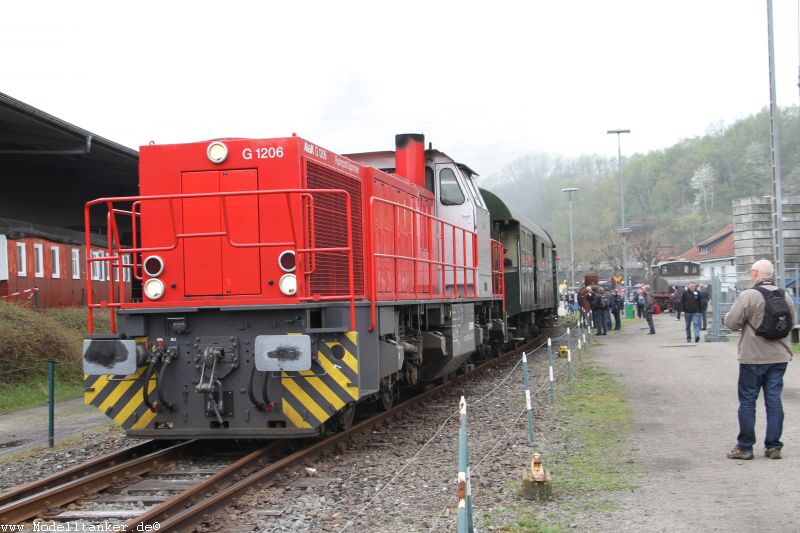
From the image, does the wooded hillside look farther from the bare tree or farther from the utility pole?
the utility pole

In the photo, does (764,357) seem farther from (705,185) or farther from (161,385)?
(705,185)

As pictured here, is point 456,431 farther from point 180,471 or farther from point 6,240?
point 6,240

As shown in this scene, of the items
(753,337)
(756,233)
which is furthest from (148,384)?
(756,233)

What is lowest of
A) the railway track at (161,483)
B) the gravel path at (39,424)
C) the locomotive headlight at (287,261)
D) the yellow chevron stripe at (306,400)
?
the gravel path at (39,424)

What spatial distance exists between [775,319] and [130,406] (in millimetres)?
6601

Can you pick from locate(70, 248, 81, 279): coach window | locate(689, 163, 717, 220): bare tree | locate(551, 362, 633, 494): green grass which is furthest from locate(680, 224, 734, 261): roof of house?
locate(551, 362, 633, 494): green grass

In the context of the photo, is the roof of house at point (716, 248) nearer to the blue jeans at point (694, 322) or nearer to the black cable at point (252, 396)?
the blue jeans at point (694, 322)

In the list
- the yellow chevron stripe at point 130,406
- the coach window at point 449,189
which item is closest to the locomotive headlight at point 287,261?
the yellow chevron stripe at point 130,406

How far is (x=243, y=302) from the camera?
26.2ft

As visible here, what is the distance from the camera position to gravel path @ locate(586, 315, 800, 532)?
5660 mm

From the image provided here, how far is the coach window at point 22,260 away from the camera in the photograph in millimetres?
19322

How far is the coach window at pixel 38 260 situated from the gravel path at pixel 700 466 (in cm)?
1500

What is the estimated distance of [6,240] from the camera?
18516 mm

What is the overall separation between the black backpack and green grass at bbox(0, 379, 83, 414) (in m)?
11.5
